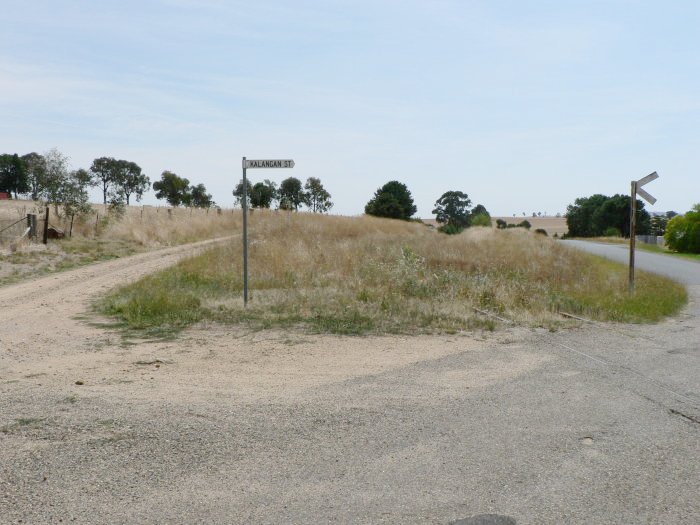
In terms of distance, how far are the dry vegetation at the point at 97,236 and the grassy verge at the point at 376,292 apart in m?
3.73

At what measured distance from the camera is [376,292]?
12953 millimetres

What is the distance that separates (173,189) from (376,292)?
57618 mm

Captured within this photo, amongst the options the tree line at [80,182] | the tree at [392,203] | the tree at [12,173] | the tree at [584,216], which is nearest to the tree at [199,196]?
the tree line at [80,182]

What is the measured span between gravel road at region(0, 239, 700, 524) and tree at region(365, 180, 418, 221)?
209ft

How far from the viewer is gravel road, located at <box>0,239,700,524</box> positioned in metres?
4.06

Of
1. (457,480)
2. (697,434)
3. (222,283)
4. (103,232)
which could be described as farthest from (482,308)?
(103,232)

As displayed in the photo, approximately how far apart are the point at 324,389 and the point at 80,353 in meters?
3.40

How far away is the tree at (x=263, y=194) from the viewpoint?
5851 cm

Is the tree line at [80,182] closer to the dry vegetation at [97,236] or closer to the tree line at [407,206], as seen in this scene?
the dry vegetation at [97,236]

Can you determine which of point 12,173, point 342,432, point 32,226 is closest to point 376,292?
point 342,432

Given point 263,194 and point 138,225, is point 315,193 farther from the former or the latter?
point 138,225

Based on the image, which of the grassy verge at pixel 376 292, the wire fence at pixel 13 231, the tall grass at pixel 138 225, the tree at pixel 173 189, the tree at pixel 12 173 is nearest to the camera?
the grassy verge at pixel 376 292

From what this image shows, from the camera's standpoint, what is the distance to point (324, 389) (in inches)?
259

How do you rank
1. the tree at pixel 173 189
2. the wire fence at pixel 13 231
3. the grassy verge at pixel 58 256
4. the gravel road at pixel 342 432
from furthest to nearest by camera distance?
the tree at pixel 173 189, the wire fence at pixel 13 231, the grassy verge at pixel 58 256, the gravel road at pixel 342 432
